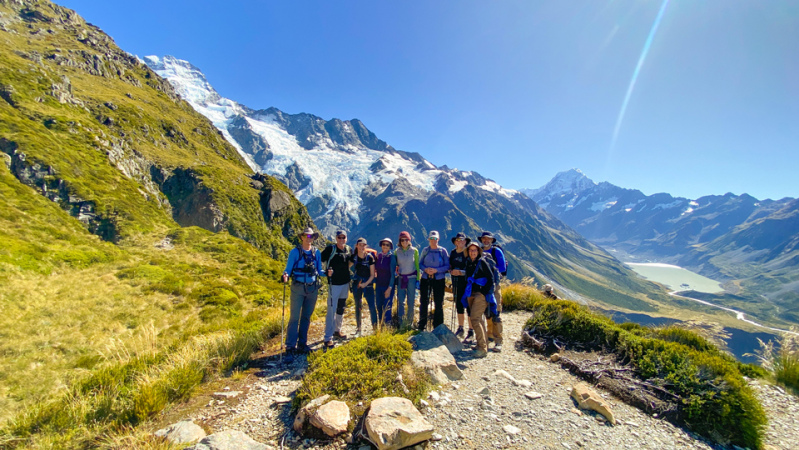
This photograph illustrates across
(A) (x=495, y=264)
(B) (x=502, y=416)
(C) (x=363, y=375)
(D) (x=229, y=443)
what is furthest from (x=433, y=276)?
(D) (x=229, y=443)

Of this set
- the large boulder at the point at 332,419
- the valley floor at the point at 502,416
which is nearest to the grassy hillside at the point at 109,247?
the valley floor at the point at 502,416

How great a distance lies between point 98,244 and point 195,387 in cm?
3029

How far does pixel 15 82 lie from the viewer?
40656 millimetres

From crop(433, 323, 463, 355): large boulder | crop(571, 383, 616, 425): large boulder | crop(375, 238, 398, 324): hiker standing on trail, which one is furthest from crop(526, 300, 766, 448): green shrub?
crop(375, 238, 398, 324): hiker standing on trail

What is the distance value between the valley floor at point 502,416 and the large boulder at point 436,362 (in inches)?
8.9

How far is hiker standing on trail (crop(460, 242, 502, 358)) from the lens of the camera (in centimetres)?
784

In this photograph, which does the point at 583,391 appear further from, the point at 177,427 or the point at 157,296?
the point at 157,296

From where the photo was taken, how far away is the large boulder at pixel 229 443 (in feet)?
12.5

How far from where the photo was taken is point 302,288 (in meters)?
7.91

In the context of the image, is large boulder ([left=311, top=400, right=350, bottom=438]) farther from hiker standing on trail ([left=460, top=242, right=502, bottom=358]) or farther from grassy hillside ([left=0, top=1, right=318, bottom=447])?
hiker standing on trail ([left=460, top=242, right=502, bottom=358])

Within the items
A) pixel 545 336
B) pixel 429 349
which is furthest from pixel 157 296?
pixel 545 336

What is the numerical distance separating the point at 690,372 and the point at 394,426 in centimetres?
622

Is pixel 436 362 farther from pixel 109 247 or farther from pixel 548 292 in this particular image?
pixel 109 247

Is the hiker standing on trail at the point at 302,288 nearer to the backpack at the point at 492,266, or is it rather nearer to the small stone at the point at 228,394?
the small stone at the point at 228,394
